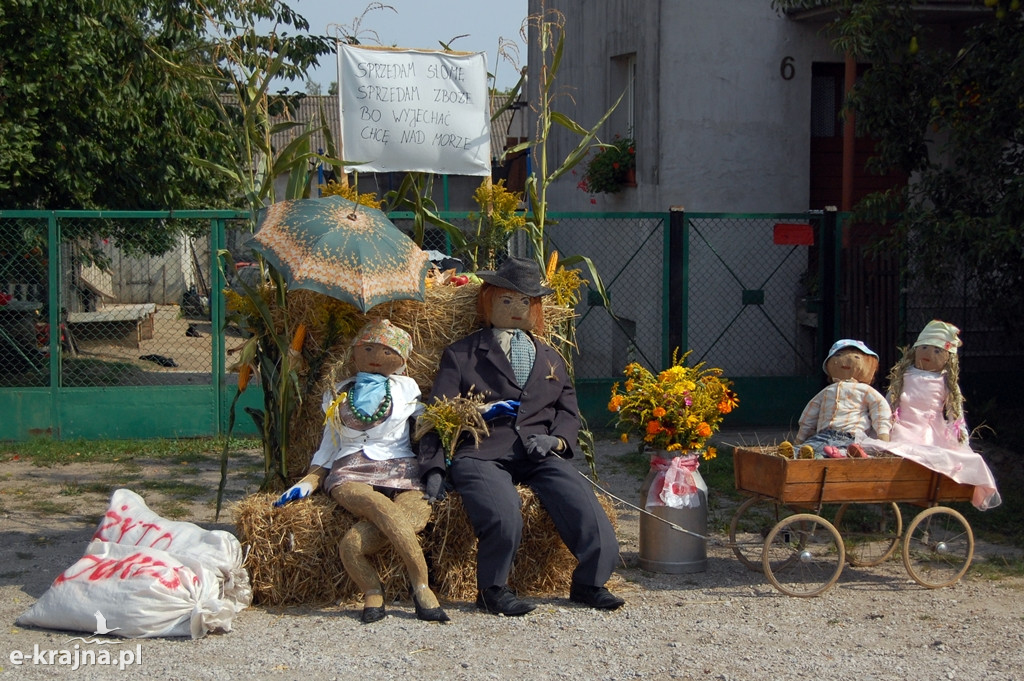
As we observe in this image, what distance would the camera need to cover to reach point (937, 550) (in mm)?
5762

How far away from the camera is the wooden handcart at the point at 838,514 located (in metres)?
5.41

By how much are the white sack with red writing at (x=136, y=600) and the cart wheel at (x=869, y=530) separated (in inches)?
127

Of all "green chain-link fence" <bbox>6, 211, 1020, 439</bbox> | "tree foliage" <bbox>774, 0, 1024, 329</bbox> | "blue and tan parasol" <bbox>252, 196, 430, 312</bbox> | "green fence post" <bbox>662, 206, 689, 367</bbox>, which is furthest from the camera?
"green fence post" <bbox>662, 206, 689, 367</bbox>

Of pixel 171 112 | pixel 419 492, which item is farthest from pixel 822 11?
pixel 419 492

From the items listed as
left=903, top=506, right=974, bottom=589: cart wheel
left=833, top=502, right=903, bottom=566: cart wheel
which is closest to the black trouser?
left=833, top=502, right=903, bottom=566: cart wheel

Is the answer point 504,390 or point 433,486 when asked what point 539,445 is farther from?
point 433,486

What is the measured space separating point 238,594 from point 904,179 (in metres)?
Answer: 8.64

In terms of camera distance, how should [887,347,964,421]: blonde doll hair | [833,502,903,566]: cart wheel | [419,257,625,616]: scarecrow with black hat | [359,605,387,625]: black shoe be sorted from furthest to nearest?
[833,502,903,566]: cart wheel, [887,347,964,421]: blonde doll hair, [419,257,625,616]: scarecrow with black hat, [359,605,387,625]: black shoe

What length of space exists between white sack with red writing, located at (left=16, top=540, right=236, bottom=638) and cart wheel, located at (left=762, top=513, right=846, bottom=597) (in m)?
2.70

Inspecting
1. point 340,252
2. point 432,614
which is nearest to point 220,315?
point 340,252

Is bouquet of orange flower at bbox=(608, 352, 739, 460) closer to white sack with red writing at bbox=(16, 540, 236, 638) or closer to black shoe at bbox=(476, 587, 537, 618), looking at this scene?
black shoe at bbox=(476, 587, 537, 618)

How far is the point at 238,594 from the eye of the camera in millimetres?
5152

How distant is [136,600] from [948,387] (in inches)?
163

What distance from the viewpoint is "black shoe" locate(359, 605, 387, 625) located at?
5035 mm
